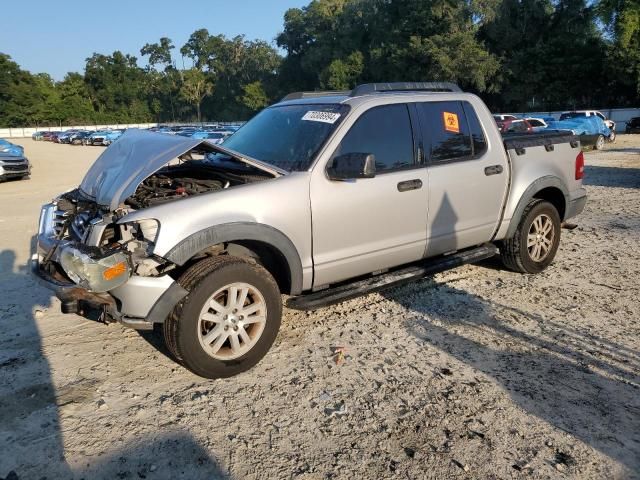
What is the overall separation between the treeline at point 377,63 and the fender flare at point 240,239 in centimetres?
3002

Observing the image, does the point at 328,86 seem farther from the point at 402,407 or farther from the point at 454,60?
the point at 402,407

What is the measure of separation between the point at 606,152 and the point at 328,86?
5410cm

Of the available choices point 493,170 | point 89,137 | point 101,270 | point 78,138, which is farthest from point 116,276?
point 78,138

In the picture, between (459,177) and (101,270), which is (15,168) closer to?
(101,270)

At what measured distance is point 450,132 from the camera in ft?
15.6

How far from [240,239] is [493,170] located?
2.69m

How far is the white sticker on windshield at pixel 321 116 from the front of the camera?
13.6 ft

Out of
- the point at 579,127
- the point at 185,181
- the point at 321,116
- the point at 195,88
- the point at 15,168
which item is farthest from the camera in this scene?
the point at 195,88

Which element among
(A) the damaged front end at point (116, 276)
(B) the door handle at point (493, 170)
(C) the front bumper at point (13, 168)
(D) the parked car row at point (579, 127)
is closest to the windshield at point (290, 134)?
(A) the damaged front end at point (116, 276)

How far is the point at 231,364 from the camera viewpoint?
11.7 ft

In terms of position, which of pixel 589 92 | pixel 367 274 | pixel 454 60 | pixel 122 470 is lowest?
pixel 122 470

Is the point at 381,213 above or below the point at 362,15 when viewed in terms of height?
below

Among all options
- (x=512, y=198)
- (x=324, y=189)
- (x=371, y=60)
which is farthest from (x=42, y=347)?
(x=371, y=60)

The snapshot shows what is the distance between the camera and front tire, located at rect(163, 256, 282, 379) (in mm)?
3354
